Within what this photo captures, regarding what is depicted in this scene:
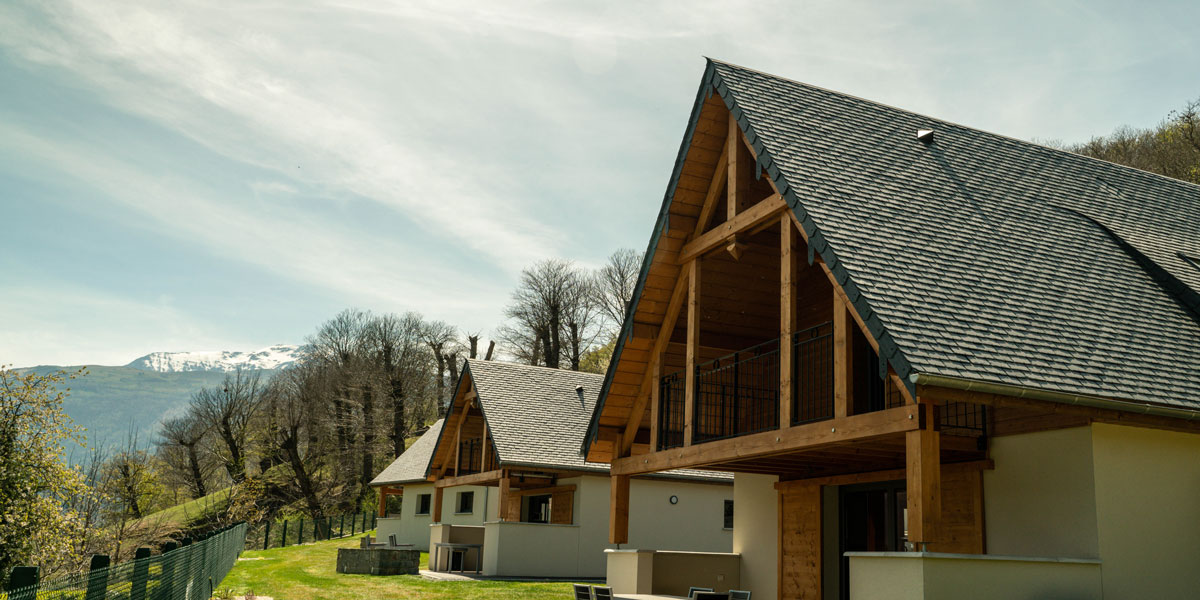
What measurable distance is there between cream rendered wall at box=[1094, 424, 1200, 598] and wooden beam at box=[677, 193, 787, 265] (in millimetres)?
4113

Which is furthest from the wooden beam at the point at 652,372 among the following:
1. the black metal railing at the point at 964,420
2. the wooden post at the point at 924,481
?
the wooden post at the point at 924,481

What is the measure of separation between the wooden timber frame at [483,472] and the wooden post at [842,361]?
45.5 feet

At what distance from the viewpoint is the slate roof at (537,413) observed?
899 inches

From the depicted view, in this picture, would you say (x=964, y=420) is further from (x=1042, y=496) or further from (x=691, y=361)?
(x=691, y=361)

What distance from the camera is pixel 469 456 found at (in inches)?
1094

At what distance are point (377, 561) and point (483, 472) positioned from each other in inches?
138

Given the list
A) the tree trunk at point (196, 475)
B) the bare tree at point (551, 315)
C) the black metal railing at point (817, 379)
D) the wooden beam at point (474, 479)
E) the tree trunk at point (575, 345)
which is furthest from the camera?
the tree trunk at point (196, 475)

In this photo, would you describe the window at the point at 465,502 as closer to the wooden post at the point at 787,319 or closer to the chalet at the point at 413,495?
the chalet at the point at 413,495

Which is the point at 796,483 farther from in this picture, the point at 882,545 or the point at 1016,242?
the point at 1016,242

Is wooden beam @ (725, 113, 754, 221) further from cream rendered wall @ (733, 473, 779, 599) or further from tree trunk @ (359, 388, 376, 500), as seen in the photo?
tree trunk @ (359, 388, 376, 500)

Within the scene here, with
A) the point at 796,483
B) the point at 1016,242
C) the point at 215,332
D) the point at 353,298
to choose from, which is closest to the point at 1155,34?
the point at 1016,242

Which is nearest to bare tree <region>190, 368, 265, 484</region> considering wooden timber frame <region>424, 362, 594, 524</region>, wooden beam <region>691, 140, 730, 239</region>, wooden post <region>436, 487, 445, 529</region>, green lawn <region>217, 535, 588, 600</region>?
wooden post <region>436, 487, 445, 529</region>

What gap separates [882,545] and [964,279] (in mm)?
4579

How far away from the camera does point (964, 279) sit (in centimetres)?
961
